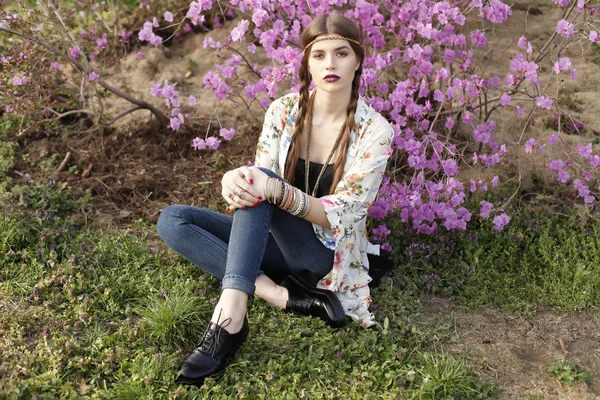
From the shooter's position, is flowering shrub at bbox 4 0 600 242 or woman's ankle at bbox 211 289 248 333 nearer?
woman's ankle at bbox 211 289 248 333

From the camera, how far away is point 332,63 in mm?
3068

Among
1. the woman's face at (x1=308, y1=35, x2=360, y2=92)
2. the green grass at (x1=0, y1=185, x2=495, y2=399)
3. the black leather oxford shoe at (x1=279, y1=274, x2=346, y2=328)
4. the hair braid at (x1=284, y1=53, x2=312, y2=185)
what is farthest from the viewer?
the hair braid at (x1=284, y1=53, x2=312, y2=185)

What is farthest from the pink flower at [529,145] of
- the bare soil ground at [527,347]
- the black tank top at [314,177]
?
the black tank top at [314,177]

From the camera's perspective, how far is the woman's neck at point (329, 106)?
3233 millimetres

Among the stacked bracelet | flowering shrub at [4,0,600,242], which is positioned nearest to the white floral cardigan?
the stacked bracelet

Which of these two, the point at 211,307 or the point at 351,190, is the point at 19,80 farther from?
the point at 351,190

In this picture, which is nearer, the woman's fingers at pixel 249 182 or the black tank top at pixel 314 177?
the woman's fingers at pixel 249 182

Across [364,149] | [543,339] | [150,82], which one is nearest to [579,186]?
[543,339]

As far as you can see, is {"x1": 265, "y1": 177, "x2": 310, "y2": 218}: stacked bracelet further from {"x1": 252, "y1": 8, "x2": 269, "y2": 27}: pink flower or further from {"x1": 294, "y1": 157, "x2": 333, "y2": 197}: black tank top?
{"x1": 252, "y1": 8, "x2": 269, "y2": 27}: pink flower

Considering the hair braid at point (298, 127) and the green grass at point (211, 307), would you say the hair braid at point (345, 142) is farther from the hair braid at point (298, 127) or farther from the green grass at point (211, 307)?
the green grass at point (211, 307)

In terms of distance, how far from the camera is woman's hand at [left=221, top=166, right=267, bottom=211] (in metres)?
2.93

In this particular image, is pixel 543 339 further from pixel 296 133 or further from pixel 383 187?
pixel 296 133

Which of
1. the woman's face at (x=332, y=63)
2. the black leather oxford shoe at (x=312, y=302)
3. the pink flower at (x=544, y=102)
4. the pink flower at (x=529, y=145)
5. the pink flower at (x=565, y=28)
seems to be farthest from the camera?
the pink flower at (x=529, y=145)

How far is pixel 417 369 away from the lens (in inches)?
115
